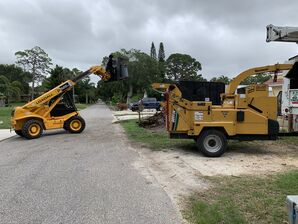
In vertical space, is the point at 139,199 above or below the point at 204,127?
below

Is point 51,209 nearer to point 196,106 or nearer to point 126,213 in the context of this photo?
point 126,213

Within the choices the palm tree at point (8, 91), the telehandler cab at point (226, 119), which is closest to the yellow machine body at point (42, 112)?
the telehandler cab at point (226, 119)

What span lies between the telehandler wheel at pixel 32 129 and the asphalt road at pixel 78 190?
325 centimetres

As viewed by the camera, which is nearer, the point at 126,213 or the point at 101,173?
the point at 126,213

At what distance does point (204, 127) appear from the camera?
9719 millimetres

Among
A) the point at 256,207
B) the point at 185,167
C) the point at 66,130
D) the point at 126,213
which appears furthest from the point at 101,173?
the point at 66,130

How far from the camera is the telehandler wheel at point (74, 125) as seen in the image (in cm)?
1597

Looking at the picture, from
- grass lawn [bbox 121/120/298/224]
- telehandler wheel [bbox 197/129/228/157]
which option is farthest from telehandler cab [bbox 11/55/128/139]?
grass lawn [bbox 121/120/298/224]

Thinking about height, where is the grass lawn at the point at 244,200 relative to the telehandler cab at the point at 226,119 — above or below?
below

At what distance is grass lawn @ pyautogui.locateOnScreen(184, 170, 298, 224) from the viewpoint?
15.8 feet

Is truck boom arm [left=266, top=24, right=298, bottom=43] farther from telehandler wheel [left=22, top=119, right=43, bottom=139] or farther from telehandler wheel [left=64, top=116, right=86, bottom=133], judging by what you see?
telehandler wheel [left=22, top=119, right=43, bottom=139]

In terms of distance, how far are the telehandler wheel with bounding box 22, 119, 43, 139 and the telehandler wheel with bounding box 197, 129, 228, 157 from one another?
25.5 ft

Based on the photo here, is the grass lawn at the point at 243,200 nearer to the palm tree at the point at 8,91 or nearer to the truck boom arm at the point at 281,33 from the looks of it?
the truck boom arm at the point at 281,33

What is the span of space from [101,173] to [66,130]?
30.5 feet
